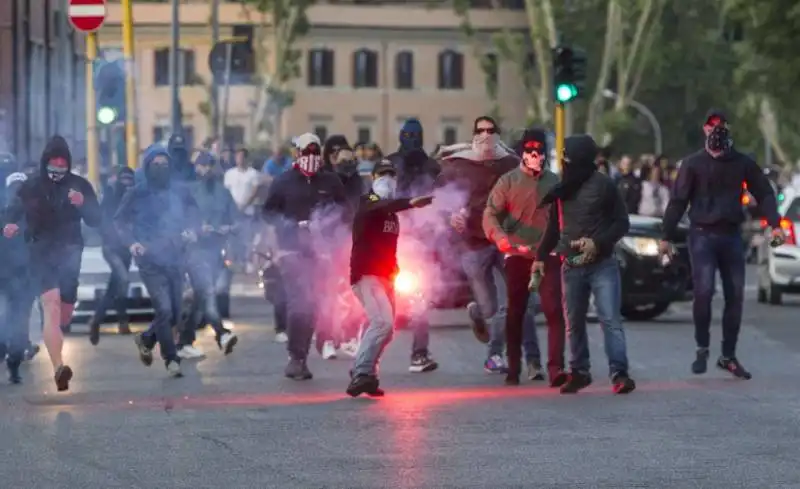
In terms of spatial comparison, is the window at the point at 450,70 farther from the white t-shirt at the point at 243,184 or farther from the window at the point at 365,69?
the white t-shirt at the point at 243,184

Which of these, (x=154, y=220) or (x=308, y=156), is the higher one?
(x=308, y=156)

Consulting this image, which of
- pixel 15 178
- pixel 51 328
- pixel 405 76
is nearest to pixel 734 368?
pixel 51 328

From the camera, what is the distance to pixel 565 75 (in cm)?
2817

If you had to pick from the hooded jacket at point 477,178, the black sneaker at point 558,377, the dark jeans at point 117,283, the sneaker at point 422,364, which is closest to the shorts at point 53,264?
the sneaker at point 422,364

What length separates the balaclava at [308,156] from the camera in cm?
1839

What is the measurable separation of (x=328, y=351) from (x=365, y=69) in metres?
83.0

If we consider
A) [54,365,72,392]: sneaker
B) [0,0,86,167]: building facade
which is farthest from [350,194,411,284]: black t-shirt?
[0,0,86,167]: building facade

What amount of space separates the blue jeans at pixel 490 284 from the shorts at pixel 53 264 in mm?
2796

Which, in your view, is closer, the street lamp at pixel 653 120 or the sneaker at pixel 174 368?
the sneaker at pixel 174 368

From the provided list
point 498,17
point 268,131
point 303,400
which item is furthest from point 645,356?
point 498,17

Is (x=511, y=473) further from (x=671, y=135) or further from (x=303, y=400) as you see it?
(x=671, y=135)

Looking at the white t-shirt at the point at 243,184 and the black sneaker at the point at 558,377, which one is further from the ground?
the white t-shirt at the point at 243,184

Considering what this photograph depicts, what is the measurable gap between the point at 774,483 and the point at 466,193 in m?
7.09

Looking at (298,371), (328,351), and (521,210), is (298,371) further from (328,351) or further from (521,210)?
(328,351)
